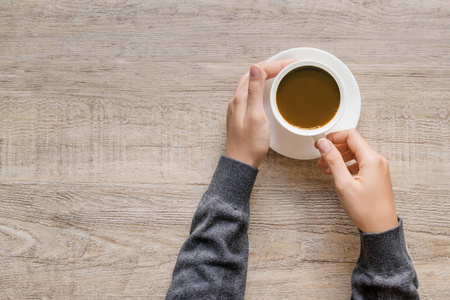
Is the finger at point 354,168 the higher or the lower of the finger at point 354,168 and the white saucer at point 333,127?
the lower

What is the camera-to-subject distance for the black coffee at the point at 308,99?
33.9 inches

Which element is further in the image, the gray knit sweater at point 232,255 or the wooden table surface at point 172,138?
the wooden table surface at point 172,138

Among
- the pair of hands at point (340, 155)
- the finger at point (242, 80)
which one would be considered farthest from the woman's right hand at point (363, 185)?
the finger at point (242, 80)

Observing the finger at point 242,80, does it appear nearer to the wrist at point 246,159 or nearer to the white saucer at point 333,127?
the white saucer at point 333,127

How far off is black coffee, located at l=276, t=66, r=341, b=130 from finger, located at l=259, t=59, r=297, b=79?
1.7 inches

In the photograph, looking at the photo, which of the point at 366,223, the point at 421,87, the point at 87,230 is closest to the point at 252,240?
the point at 366,223

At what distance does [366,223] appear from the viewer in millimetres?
851

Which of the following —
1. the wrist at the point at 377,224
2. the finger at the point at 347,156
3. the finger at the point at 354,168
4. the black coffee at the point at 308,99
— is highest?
the black coffee at the point at 308,99

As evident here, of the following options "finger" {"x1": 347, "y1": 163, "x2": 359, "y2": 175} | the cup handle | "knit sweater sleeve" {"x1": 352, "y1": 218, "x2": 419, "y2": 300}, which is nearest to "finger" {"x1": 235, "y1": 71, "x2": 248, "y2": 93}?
the cup handle

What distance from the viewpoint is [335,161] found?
820 mm

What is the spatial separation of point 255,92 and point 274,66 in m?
0.08

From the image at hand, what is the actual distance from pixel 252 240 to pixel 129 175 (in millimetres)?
356

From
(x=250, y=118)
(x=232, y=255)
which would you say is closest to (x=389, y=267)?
(x=232, y=255)

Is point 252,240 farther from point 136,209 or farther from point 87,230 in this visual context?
point 87,230
